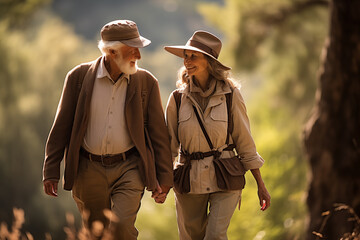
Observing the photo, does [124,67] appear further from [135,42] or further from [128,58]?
[135,42]

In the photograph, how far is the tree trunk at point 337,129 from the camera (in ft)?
29.5

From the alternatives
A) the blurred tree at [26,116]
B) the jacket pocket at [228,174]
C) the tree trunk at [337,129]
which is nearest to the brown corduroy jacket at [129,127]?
the jacket pocket at [228,174]

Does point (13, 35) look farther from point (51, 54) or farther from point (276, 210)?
point (276, 210)

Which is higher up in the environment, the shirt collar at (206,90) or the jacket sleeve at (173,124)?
the shirt collar at (206,90)

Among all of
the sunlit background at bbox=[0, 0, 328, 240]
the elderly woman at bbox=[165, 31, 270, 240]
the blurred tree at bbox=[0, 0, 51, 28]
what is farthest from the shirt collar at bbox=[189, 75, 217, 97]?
the blurred tree at bbox=[0, 0, 51, 28]

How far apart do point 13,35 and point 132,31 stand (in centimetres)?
2408

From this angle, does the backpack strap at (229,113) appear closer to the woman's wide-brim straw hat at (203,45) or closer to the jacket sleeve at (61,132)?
the woman's wide-brim straw hat at (203,45)

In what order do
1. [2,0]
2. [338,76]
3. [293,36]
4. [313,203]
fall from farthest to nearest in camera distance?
[293,36], [2,0], [313,203], [338,76]

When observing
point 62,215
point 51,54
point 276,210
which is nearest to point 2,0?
point 276,210

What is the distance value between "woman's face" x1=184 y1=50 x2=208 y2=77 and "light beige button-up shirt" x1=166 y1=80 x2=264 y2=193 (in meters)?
0.12

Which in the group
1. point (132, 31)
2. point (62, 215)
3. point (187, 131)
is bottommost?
point (62, 215)

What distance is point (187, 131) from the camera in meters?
5.31

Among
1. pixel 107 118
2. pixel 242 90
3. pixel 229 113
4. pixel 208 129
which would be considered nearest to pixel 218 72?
pixel 229 113

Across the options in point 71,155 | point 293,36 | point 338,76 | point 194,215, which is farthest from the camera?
point 293,36
